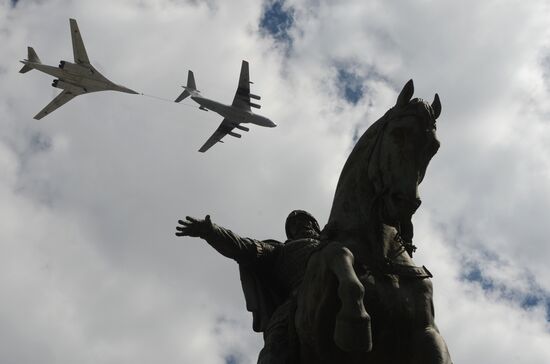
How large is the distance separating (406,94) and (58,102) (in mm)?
67716

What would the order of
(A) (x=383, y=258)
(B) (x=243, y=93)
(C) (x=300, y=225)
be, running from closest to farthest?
1. (A) (x=383, y=258)
2. (C) (x=300, y=225)
3. (B) (x=243, y=93)

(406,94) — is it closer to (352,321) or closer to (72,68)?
(352,321)

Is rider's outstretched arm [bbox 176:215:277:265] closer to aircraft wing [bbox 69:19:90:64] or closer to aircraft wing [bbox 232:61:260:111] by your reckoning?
aircraft wing [bbox 69:19:90:64]

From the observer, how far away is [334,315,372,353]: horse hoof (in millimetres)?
5867

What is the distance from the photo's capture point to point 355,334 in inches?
231

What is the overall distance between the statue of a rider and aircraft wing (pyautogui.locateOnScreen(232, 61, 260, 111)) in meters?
61.0

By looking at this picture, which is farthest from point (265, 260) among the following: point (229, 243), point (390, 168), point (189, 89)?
→ point (189, 89)

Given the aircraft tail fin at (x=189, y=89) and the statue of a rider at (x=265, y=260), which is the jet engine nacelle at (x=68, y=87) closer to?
the aircraft tail fin at (x=189, y=89)

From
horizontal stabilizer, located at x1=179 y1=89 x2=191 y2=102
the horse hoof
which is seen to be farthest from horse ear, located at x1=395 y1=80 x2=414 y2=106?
horizontal stabilizer, located at x1=179 y1=89 x2=191 y2=102

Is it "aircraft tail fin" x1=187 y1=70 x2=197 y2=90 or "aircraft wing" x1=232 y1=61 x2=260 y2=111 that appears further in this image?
"aircraft tail fin" x1=187 y1=70 x2=197 y2=90

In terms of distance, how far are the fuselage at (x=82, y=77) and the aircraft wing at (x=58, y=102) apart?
7.66 ft

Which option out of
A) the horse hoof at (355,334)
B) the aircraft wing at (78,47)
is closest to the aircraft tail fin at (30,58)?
the aircraft wing at (78,47)

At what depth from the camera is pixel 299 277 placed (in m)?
8.52

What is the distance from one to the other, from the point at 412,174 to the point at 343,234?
2.70ft
